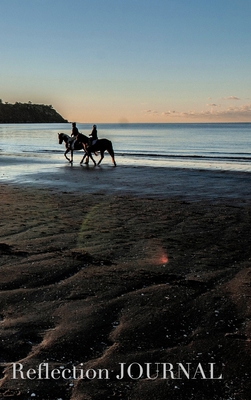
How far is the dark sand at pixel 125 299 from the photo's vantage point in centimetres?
290

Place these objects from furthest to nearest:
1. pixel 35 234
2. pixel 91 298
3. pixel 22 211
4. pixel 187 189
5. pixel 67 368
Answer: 1. pixel 187 189
2. pixel 22 211
3. pixel 35 234
4. pixel 91 298
5. pixel 67 368

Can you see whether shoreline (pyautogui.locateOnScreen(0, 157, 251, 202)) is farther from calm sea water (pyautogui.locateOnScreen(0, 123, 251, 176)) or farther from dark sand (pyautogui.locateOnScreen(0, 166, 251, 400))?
calm sea water (pyautogui.locateOnScreen(0, 123, 251, 176))

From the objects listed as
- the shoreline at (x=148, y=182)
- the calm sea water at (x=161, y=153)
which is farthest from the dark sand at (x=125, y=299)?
the calm sea water at (x=161, y=153)

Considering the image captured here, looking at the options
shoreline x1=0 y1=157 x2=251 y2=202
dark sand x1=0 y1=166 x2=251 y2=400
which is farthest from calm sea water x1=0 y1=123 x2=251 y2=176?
dark sand x1=0 y1=166 x2=251 y2=400

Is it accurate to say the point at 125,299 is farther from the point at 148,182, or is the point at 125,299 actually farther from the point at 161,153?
the point at 161,153

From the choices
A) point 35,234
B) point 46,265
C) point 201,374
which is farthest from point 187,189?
point 201,374

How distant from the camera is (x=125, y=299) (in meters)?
4.30

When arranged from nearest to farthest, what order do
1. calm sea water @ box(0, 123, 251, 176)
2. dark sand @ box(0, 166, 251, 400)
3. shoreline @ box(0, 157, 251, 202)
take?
dark sand @ box(0, 166, 251, 400)
shoreline @ box(0, 157, 251, 202)
calm sea water @ box(0, 123, 251, 176)

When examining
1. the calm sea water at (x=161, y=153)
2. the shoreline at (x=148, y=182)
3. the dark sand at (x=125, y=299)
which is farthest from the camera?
the calm sea water at (x=161, y=153)

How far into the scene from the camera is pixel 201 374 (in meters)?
2.97

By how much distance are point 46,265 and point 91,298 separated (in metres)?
1.24

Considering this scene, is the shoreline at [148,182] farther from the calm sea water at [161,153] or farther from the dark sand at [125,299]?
the calm sea water at [161,153]

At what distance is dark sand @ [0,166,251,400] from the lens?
2902 millimetres

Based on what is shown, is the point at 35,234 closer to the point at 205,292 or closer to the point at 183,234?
the point at 183,234
